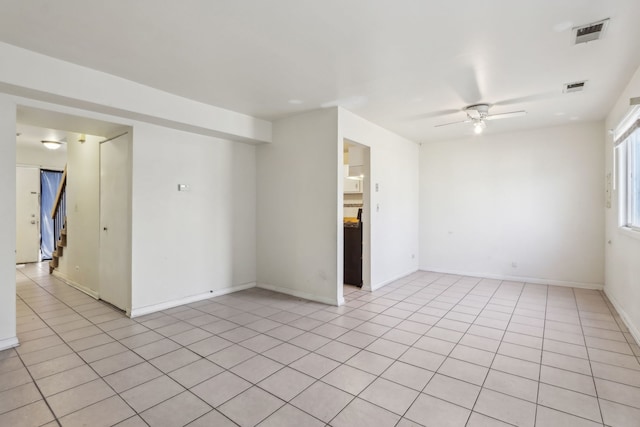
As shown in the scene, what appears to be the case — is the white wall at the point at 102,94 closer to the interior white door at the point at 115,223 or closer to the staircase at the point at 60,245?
the interior white door at the point at 115,223

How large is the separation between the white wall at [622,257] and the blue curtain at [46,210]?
10.8m

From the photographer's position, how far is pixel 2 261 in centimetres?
296

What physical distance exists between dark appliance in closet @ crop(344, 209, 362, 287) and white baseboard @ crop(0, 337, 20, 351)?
4.16 m

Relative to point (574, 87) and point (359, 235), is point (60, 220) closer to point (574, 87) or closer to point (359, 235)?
point (359, 235)

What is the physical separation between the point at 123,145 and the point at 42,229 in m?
5.87

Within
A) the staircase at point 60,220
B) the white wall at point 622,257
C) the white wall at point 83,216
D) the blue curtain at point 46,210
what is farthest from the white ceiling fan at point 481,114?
the blue curtain at point 46,210

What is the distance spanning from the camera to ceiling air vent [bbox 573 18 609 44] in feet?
7.90

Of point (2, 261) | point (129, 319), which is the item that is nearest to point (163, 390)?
point (129, 319)

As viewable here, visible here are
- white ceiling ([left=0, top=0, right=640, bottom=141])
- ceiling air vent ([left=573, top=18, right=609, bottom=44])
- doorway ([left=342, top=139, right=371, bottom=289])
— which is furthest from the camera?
doorway ([left=342, top=139, right=371, bottom=289])

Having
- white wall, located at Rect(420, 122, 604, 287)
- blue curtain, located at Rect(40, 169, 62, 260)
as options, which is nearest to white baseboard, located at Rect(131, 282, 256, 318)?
white wall, located at Rect(420, 122, 604, 287)

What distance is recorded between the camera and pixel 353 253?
547cm

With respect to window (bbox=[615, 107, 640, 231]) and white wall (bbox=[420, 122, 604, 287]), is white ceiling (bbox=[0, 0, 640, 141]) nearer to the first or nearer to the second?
window (bbox=[615, 107, 640, 231])

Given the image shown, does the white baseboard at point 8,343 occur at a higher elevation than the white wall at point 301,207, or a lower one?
lower

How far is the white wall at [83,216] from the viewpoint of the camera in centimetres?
472
